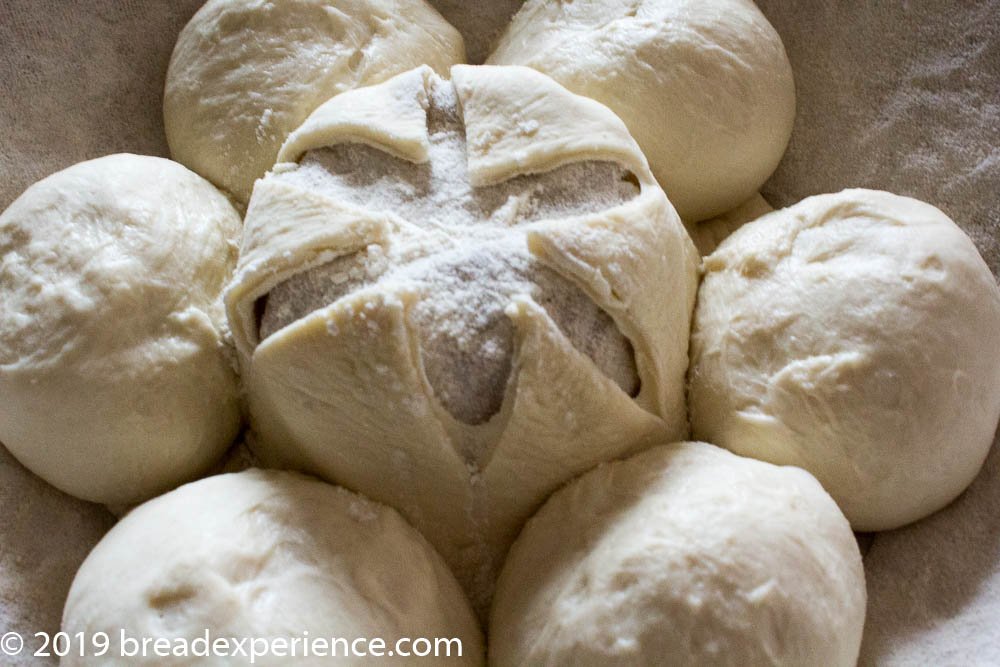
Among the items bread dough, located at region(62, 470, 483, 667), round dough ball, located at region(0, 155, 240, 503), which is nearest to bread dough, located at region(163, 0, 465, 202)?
round dough ball, located at region(0, 155, 240, 503)

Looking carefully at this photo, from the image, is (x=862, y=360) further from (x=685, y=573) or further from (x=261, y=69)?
(x=261, y=69)

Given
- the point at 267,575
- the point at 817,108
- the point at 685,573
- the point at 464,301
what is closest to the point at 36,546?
the point at 267,575

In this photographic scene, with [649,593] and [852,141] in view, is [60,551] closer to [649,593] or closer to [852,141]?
[649,593]

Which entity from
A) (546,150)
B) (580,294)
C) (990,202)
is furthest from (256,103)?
(990,202)

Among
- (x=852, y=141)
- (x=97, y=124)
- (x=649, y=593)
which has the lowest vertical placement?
(x=649, y=593)

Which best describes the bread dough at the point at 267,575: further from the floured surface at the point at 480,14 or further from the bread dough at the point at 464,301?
the floured surface at the point at 480,14
